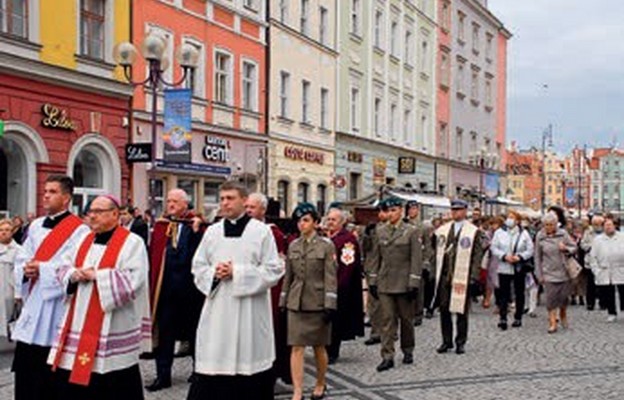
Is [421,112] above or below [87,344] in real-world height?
above

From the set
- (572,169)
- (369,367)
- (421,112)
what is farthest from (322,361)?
(572,169)

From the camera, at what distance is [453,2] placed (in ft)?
160

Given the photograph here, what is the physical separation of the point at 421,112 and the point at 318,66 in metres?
12.5

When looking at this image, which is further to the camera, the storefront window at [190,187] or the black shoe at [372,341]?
the storefront window at [190,187]

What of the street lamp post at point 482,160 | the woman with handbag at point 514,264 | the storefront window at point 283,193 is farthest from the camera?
the street lamp post at point 482,160

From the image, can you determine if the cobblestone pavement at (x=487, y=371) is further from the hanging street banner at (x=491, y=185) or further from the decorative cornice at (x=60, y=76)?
the hanging street banner at (x=491, y=185)

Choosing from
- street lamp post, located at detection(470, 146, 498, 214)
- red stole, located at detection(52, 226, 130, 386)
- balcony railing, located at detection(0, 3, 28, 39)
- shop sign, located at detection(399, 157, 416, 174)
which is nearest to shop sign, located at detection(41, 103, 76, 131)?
balcony railing, located at detection(0, 3, 28, 39)

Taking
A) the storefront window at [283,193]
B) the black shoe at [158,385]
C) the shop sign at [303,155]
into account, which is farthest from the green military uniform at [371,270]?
the shop sign at [303,155]

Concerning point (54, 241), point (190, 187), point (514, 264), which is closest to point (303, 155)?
point (190, 187)

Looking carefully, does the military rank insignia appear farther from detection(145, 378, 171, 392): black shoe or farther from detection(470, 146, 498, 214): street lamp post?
detection(470, 146, 498, 214): street lamp post

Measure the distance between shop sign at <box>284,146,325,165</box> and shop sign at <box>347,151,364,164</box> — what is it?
2.65 metres

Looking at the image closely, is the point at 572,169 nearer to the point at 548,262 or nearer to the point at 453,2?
the point at 453,2

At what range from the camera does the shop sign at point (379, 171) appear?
37.7m

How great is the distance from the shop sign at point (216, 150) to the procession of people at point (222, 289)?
11764mm
